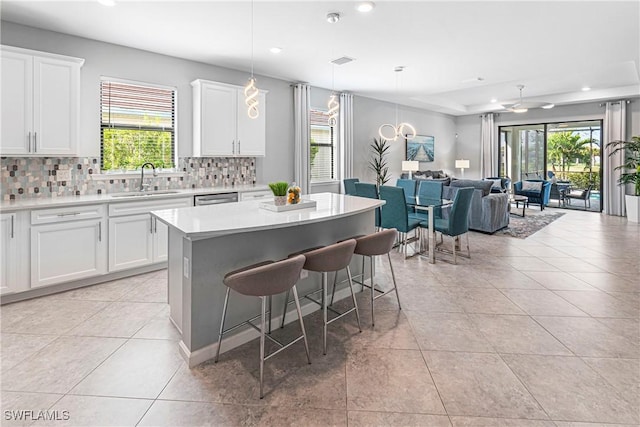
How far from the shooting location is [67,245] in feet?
11.5

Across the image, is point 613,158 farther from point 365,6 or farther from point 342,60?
point 365,6

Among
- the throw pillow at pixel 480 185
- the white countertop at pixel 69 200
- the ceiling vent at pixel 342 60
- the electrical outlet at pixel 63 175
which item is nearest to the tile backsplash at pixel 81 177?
the electrical outlet at pixel 63 175

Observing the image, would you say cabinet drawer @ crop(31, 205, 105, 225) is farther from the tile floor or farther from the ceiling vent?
the ceiling vent

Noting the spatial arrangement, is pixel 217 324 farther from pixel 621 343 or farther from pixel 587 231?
pixel 587 231

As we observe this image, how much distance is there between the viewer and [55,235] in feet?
11.2

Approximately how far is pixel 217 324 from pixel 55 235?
221 centimetres

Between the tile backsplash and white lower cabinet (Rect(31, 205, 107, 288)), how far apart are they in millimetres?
716

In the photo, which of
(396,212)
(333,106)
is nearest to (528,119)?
(396,212)

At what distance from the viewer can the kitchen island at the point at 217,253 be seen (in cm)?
231

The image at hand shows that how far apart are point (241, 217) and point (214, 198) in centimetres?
214

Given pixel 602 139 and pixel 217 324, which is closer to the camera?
pixel 217 324

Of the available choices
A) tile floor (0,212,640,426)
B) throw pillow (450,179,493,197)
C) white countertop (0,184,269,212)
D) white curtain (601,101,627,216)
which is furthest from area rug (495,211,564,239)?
white countertop (0,184,269,212)

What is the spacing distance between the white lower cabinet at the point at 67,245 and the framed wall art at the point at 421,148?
7.85 metres

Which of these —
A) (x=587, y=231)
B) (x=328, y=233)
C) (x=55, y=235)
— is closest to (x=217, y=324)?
(x=328, y=233)
